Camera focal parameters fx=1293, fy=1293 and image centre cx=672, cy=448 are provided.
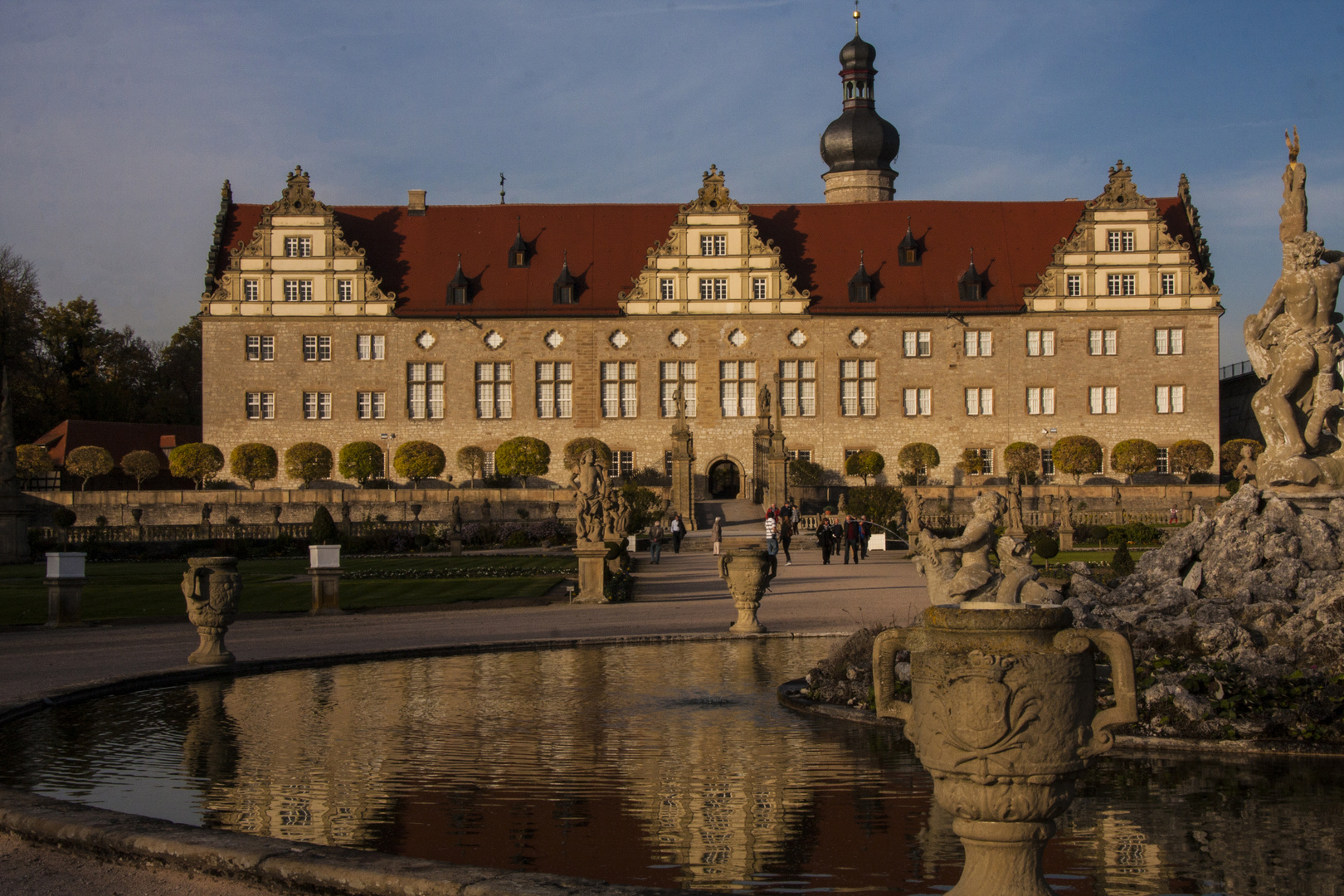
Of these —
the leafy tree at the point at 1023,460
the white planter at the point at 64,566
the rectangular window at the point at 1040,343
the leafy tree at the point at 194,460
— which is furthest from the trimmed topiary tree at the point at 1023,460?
the white planter at the point at 64,566

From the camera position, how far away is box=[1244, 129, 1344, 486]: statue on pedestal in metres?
12.4

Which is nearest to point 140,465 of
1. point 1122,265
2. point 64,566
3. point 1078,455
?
point 64,566

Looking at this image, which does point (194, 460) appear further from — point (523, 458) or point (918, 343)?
point (918, 343)

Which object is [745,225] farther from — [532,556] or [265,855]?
[265,855]

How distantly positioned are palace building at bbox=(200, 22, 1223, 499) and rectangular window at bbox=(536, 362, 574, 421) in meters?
0.08

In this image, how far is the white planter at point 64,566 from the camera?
689 inches

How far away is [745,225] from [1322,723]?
47.6 m

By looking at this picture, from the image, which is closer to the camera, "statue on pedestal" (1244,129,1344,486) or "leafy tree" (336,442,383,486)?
"statue on pedestal" (1244,129,1344,486)

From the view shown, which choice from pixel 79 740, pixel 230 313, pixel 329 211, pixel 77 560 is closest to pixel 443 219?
pixel 329 211

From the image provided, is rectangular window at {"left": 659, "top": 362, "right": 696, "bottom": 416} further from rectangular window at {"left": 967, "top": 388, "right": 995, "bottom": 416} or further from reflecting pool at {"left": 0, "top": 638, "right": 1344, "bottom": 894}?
reflecting pool at {"left": 0, "top": 638, "right": 1344, "bottom": 894}

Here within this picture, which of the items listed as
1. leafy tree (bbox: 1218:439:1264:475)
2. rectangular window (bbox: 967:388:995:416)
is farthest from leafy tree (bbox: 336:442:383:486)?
leafy tree (bbox: 1218:439:1264:475)

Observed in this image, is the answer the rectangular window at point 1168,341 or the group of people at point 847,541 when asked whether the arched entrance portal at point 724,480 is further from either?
the group of people at point 847,541

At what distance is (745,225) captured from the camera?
180 ft

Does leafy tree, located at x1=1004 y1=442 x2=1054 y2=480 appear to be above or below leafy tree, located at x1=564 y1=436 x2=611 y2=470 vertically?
below
